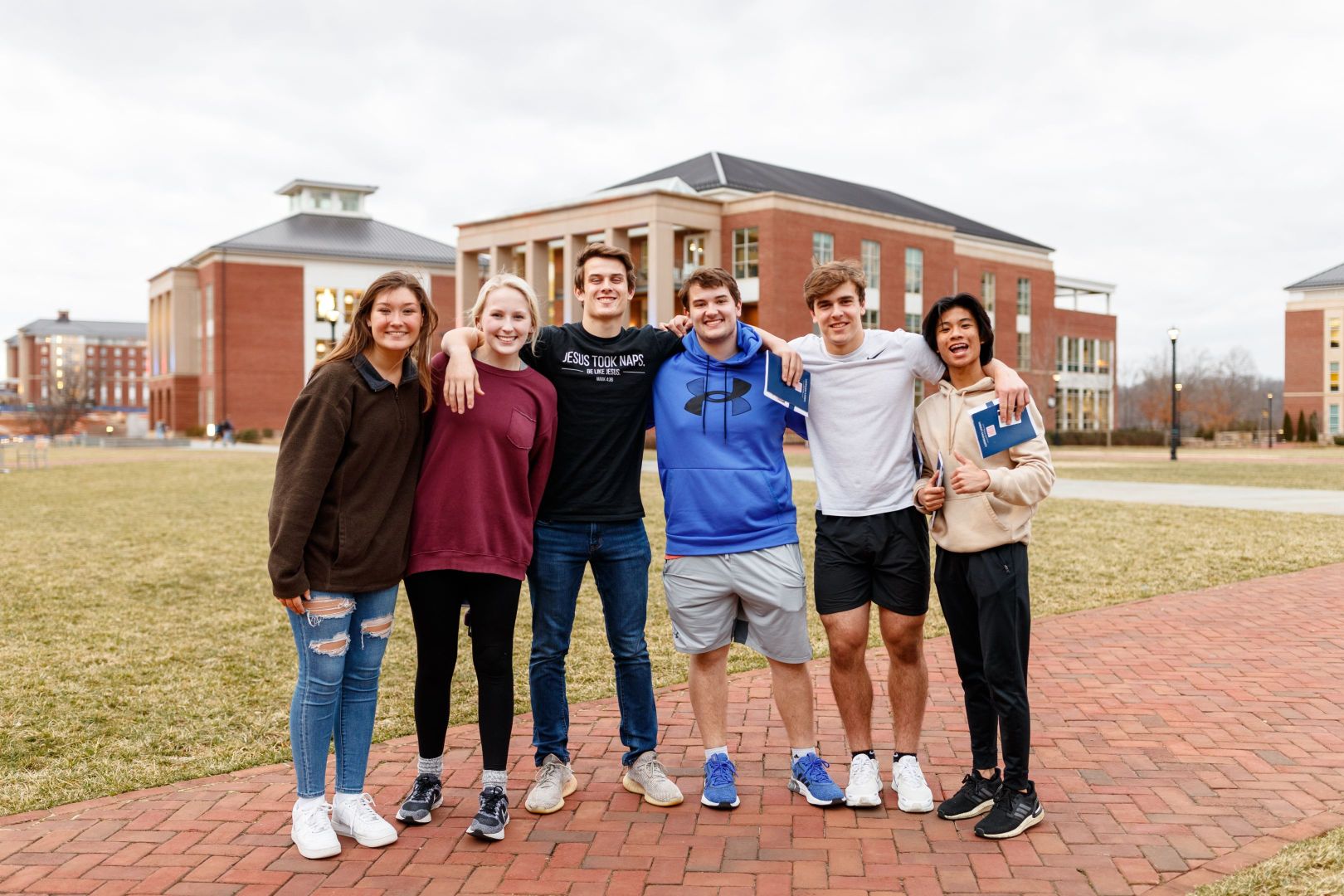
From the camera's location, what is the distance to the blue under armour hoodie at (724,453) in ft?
13.3

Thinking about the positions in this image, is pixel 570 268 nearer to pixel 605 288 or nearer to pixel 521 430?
pixel 605 288

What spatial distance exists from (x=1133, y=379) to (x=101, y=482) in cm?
9807

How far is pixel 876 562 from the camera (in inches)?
161

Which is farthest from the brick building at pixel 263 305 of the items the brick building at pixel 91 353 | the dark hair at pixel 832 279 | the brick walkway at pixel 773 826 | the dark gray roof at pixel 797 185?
the brick building at pixel 91 353

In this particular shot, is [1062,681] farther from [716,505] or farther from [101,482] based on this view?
[101,482]

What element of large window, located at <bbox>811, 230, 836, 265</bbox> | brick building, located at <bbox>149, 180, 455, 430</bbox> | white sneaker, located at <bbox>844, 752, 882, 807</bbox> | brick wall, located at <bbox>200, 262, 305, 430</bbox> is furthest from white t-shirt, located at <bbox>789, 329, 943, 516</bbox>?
brick wall, located at <bbox>200, 262, 305, 430</bbox>

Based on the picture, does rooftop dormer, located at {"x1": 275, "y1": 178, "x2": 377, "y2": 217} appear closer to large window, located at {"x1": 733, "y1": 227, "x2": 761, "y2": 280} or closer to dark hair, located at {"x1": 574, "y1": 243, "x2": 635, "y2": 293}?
large window, located at {"x1": 733, "y1": 227, "x2": 761, "y2": 280}

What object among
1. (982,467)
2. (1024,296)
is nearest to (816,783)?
(982,467)

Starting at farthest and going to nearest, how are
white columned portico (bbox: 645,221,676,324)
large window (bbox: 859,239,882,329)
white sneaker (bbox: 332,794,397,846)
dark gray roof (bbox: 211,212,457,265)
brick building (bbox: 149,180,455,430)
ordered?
dark gray roof (bbox: 211,212,457,265) < brick building (bbox: 149,180,455,430) < large window (bbox: 859,239,882,329) < white columned portico (bbox: 645,221,676,324) < white sneaker (bbox: 332,794,397,846)

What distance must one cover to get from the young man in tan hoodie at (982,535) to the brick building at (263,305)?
63140 millimetres

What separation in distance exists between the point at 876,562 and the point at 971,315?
0.98 m

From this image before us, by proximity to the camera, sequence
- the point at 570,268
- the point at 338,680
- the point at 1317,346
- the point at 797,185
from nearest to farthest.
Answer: the point at 338,680 → the point at 570,268 → the point at 797,185 → the point at 1317,346

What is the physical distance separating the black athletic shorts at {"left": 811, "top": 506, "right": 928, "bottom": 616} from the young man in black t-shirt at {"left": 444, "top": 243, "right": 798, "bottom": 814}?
0.64 m

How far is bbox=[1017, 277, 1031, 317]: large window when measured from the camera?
64812 millimetres
